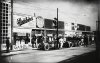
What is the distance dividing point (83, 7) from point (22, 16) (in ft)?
24.6

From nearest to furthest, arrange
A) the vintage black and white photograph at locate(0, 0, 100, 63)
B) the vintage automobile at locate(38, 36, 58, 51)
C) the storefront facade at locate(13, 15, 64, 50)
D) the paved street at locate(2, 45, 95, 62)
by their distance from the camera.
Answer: the paved street at locate(2, 45, 95, 62) → the vintage black and white photograph at locate(0, 0, 100, 63) → the vintage automobile at locate(38, 36, 58, 51) → the storefront facade at locate(13, 15, 64, 50)

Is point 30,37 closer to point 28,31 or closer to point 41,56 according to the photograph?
point 28,31

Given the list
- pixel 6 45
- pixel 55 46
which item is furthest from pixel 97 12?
pixel 55 46

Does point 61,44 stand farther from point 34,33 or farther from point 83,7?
point 83,7

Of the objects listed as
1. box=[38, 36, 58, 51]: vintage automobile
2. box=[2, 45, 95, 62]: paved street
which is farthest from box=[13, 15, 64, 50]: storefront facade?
box=[2, 45, 95, 62]: paved street

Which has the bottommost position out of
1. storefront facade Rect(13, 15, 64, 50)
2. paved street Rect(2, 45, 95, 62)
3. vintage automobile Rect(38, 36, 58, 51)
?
paved street Rect(2, 45, 95, 62)

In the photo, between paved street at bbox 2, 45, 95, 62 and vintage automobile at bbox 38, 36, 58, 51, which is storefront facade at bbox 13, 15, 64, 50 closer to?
vintage automobile at bbox 38, 36, 58, 51

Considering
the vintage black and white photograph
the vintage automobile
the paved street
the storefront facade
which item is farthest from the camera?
the storefront facade

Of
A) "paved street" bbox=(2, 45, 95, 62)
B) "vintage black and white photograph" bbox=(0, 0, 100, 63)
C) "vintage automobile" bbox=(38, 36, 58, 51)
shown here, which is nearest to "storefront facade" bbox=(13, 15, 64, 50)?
"vintage black and white photograph" bbox=(0, 0, 100, 63)

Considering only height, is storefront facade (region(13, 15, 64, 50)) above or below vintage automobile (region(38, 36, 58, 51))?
above

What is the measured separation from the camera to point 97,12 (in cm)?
412

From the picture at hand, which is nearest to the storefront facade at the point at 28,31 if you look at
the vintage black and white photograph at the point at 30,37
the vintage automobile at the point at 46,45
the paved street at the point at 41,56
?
the vintage black and white photograph at the point at 30,37

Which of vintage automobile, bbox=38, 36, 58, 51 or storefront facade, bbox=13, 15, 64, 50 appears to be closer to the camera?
vintage automobile, bbox=38, 36, 58, 51

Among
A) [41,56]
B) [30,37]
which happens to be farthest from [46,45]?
[41,56]
